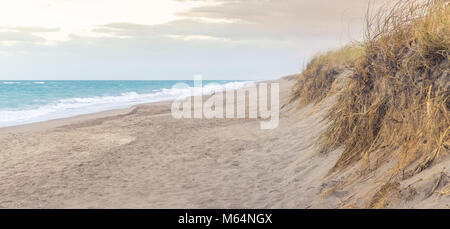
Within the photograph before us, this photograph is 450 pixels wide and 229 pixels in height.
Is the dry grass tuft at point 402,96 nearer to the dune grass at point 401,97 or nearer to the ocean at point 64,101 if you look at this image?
the dune grass at point 401,97

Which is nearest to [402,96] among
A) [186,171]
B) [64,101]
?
[186,171]

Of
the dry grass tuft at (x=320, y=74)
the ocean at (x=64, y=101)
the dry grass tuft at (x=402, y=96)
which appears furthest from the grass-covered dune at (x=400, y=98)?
the ocean at (x=64, y=101)

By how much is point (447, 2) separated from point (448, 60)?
2.80 ft

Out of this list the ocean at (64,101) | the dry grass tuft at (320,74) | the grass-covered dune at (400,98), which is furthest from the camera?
the ocean at (64,101)

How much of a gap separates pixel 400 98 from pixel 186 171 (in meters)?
3.49

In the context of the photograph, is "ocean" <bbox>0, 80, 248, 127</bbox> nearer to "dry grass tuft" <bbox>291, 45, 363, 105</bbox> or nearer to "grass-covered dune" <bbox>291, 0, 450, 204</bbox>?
"dry grass tuft" <bbox>291, 45, 363, 105</bbox>

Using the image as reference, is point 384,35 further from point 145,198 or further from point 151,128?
point 151,128

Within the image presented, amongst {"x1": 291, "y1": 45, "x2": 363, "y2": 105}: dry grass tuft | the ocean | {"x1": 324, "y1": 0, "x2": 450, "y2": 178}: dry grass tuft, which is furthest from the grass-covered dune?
the ocean

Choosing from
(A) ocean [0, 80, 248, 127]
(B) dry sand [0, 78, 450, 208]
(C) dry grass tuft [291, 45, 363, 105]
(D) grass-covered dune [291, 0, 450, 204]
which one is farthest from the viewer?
(A) ocean [0, 80, 248, 127]

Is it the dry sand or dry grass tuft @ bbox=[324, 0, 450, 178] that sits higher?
dry grass tuft @ bbox=[324, 0, 450, 178]

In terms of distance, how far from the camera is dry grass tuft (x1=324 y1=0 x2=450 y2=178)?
3779 millimetres

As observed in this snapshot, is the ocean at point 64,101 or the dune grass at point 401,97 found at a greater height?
the dune grass at point 401,97

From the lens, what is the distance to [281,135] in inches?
325

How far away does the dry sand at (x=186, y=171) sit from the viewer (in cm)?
447
